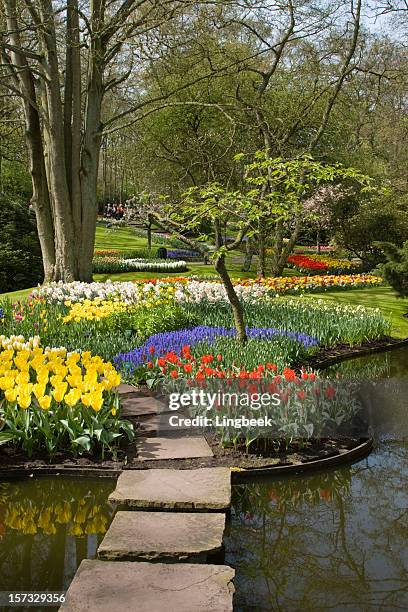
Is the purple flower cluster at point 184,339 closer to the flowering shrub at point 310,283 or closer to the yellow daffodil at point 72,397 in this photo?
the yellow daffodil at point 72,397

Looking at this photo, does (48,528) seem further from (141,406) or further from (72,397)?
(141,406)

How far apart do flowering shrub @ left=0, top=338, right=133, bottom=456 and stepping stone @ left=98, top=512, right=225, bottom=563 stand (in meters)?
1.14

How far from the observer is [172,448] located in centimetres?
523

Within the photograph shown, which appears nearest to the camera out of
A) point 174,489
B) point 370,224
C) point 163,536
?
point 163,536

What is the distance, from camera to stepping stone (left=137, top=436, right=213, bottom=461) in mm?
5062

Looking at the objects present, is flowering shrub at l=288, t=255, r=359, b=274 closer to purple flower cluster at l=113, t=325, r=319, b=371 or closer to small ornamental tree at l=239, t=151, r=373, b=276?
small ornamental tree at l=239, t=151, r=373, b=276

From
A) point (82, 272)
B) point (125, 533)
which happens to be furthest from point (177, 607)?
point (82, 272)

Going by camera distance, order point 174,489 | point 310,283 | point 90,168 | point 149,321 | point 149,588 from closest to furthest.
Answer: point 149,588, point 174,489, point 149,321, point 90,168, point 310,283

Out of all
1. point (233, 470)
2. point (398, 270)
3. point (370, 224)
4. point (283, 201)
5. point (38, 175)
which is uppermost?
point (38, 175)

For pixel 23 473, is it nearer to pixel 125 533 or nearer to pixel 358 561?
pixel 125 533

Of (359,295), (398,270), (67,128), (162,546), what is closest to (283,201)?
(398,270)

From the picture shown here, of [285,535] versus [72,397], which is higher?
[72,397]

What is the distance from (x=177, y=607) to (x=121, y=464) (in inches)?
81.4

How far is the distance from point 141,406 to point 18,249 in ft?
51.0
